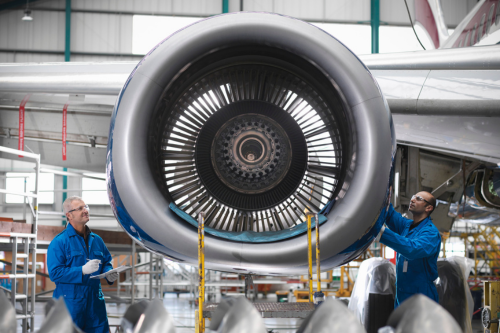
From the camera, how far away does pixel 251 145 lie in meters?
2.40

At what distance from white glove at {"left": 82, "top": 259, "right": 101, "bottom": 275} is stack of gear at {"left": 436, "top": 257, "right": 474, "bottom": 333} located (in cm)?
325

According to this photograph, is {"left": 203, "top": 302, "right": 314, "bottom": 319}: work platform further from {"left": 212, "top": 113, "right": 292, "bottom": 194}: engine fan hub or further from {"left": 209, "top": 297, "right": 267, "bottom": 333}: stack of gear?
{"left": 212, "top": 113, "right": 292, "bottom": 194}: engine fan hub

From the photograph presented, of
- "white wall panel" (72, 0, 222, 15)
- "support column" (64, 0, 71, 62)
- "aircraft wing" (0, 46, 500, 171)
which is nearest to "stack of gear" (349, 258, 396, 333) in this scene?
"aircraft wing" (0, 46, 500, 171)

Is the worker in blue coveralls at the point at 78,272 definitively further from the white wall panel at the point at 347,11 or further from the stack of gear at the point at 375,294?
the white wall panel at the point at 347,11

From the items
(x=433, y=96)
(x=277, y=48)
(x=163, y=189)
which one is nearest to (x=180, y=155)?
(x=163, y=189)

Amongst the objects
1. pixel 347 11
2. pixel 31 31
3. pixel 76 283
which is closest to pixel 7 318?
pixel 76 283

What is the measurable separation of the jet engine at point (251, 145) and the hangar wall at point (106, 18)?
18221 millimetres

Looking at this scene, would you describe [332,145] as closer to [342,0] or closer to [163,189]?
[163,189]

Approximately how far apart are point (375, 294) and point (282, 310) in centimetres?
307

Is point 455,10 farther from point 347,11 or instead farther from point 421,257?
point 421,257

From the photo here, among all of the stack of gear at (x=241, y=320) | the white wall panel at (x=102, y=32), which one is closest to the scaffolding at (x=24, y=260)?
the stack of gear at (x=241, y=320)

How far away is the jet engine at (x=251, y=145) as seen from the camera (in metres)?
1.98

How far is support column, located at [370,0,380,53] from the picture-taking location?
20172mm

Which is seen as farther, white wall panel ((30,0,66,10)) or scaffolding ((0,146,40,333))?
white wall panel ((30,0,66,10))
